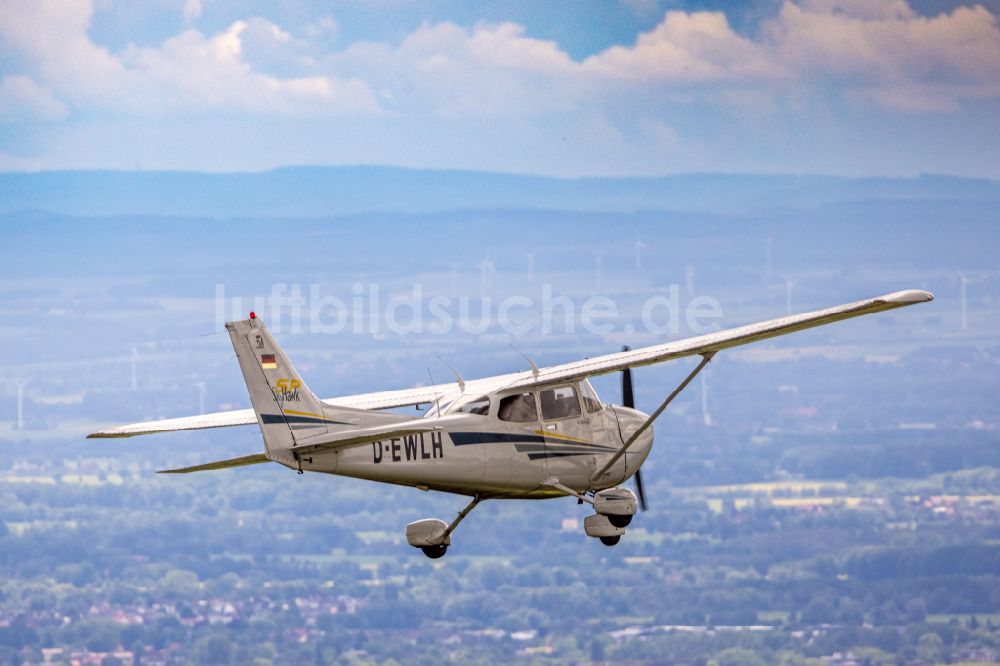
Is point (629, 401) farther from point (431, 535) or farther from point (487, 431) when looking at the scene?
point (487, 431)

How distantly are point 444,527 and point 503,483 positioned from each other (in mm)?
1900

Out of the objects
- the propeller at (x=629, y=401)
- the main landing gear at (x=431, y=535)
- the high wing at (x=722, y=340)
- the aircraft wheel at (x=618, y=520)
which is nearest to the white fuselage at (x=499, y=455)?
the aircraft wheel at (x=618, y=520)

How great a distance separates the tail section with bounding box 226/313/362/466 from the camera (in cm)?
2964

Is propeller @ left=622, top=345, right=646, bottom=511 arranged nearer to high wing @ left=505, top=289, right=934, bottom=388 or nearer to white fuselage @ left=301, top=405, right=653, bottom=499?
white fuselage @ left=301, top=405, right=653, bottom=499

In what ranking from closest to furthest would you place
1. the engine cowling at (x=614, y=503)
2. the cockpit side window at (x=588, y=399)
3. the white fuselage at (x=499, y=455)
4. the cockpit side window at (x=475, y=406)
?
the white fuselage at (x=499, y=455)
the cockpit side window at (x=475, y=406)
the engine cowling at (x=614, y=503)
the cockpit side window at (x=588, y=399)

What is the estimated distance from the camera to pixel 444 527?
33.1 meters

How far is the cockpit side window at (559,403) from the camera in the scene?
32.3 meters

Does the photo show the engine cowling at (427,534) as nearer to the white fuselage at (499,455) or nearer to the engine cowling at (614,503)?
the white fuselage at (499,455)

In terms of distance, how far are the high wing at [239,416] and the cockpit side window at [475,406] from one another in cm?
240

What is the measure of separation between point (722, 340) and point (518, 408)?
352 centimetres

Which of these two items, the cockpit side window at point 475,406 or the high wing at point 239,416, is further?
the high wing at point 239,416

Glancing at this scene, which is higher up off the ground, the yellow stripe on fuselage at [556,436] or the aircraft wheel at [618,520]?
the yellow stripe on fuselage at [556,436]

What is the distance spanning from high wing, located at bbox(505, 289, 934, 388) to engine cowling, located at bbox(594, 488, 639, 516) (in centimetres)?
208

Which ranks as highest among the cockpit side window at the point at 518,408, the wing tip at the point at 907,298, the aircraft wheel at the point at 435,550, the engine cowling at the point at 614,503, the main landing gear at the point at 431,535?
the wing tip at the point at 907,298
